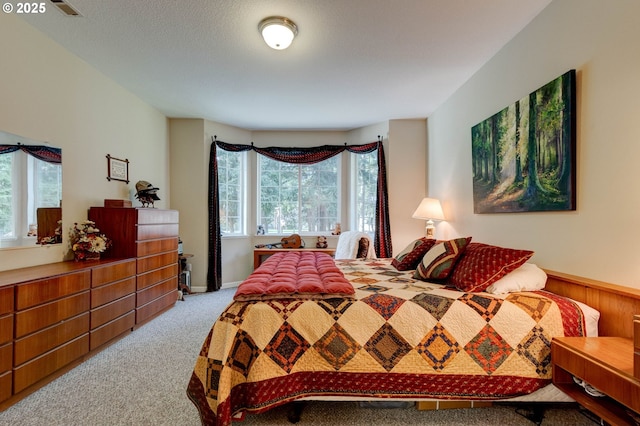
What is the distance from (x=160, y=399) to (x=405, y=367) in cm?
154

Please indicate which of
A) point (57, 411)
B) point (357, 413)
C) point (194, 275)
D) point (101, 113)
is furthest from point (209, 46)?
point (194, 275)

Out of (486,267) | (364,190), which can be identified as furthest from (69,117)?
(364,190)

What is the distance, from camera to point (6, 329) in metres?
1.79

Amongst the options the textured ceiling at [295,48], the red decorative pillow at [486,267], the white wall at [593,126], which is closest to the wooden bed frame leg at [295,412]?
the red decorative pillow at [486,267]

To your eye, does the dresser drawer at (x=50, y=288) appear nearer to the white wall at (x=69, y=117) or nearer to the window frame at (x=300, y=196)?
the white wall at (x=69, y=117)

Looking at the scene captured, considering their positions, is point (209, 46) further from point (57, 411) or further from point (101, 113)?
point (57, 411)

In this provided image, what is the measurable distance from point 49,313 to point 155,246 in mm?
1380

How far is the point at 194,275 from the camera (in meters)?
4.64

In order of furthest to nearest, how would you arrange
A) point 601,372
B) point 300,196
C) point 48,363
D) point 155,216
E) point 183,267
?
point 300,196 → point 183,267 → point 155,216 → point 48,363 → point 601,372

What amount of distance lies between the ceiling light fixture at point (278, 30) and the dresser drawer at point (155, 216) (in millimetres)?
2114

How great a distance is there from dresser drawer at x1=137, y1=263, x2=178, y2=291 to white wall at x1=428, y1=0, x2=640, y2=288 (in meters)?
3.53

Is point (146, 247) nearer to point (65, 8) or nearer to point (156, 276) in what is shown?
point (156, 276)

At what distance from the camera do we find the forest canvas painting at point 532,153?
1.89m

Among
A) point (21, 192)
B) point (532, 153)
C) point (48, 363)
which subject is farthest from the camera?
point (21, 192)
